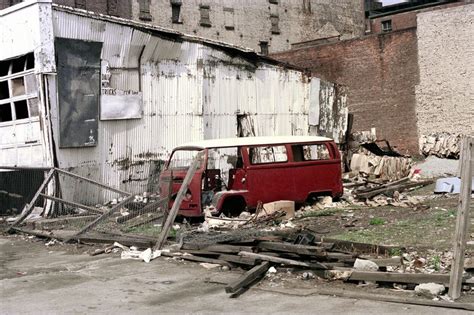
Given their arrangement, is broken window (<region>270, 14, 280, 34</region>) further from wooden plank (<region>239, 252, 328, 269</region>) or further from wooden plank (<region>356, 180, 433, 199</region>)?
wooden plank (<region>239, 252, 328, 269</region>)

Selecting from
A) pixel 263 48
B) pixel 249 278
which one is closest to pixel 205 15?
pixel 263 48

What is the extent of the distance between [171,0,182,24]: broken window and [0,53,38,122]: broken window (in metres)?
25.3

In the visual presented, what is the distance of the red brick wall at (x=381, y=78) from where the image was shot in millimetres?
30531

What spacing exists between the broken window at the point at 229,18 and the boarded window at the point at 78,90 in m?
28.1

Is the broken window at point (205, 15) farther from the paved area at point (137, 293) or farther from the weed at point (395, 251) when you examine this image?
the weed at point (395, 251)

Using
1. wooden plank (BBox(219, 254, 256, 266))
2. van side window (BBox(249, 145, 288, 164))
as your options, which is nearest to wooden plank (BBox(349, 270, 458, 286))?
wooden plank (BBox(219, 254, 256, 266))

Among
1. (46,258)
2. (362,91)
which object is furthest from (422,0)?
(46,258)

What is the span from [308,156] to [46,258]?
8.50 m

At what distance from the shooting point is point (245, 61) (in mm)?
21391

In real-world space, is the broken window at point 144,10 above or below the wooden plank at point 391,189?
above

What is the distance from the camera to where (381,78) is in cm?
3155

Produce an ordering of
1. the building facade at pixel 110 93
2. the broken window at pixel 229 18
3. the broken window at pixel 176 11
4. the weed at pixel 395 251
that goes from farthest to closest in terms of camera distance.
Result: the broken window at pixel 229 18, the broken window at pixel 176 11, the building facade at pixel 110 93, the weed at pixel 395 251

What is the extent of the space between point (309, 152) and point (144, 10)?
1075 inches

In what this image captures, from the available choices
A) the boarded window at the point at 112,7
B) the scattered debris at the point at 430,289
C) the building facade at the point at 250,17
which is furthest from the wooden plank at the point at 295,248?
the boarded window at the point at 112,7
